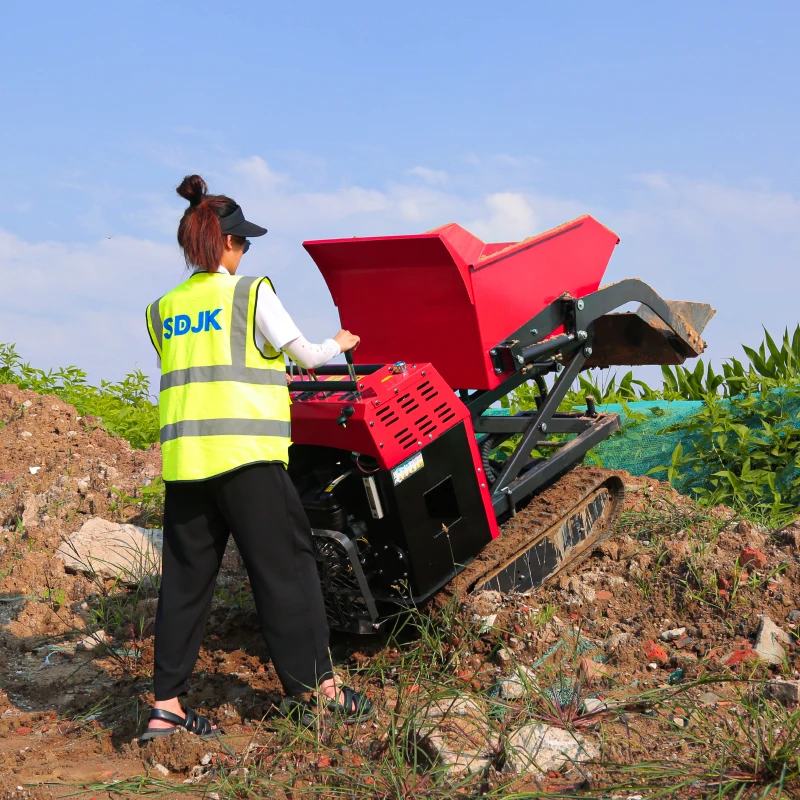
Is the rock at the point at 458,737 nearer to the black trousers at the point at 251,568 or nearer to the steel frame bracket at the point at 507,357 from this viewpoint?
the black trousers at the point at 251,568

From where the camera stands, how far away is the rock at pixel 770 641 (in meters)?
3.73

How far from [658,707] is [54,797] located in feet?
6.83

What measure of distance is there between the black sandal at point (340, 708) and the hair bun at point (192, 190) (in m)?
1.88

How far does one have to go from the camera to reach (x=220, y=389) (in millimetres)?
3398

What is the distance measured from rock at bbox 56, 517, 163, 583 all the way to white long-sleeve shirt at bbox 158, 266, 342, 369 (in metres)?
2.33

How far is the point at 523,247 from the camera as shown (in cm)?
439

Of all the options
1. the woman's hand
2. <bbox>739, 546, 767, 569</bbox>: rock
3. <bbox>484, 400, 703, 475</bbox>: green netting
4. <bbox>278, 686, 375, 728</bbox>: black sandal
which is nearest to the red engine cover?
the woman's hand

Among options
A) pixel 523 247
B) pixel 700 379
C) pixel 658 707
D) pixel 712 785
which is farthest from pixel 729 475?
pixel 712 785

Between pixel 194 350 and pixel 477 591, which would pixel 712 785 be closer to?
pixel 477 591

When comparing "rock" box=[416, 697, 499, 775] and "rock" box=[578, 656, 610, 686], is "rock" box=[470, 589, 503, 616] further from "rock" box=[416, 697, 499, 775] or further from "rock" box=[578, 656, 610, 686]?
"rock" box=[416, 697, 499, 775]

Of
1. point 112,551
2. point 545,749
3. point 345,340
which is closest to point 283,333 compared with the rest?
point 345,340

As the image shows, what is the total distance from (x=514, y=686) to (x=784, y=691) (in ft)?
3.00

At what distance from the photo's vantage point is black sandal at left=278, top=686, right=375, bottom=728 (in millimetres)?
3424

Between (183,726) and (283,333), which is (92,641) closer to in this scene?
(183,726)
